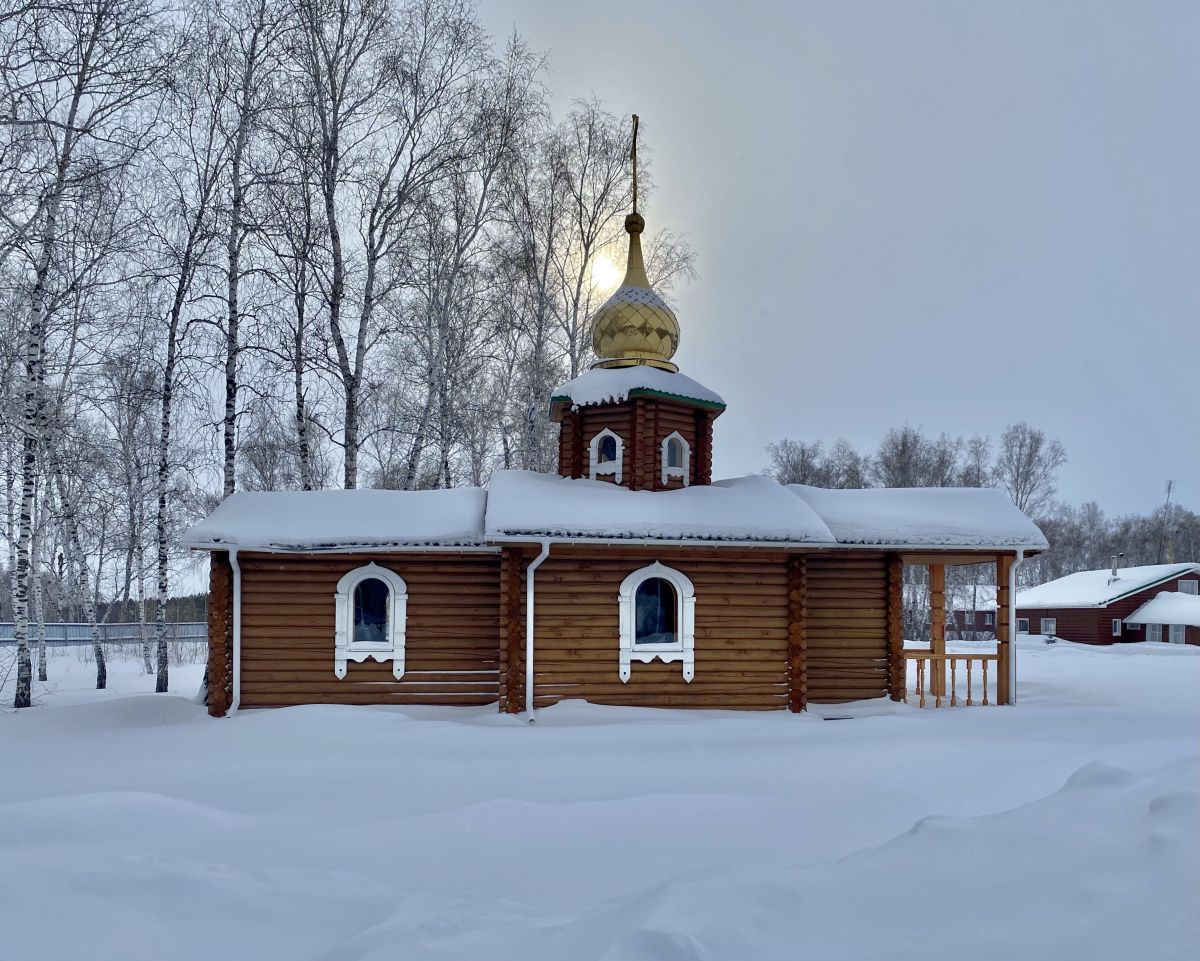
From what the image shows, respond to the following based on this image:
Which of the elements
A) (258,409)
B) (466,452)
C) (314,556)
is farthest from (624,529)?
(466,452)

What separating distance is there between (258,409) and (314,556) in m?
5.56

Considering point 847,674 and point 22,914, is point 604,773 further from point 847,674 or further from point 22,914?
point 847,674

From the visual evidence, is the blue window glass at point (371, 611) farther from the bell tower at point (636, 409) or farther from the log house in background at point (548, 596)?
the bell tower at point (636, 409)

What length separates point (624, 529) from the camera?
33.6 ft

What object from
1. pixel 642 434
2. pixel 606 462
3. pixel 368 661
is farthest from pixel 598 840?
pixel 606 462

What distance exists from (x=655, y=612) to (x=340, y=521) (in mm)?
4749

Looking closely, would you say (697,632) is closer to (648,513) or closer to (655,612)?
(655,612)

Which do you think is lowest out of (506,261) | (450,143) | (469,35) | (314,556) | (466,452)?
(314,556)

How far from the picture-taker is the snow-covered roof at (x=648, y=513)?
33.3 feet

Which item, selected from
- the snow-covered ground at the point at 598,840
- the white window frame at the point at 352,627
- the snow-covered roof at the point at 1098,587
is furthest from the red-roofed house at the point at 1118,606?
the white window frame at the point at 352,627

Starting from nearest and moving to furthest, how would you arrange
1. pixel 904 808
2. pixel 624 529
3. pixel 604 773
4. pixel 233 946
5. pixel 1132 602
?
pixel 233 946, pixel 904 808, pixel 604 773, pixel 624 529, pixel 1132 602

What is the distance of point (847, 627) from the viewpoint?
468 inches

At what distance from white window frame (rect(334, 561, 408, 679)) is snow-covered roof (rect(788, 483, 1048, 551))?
6.54 metres

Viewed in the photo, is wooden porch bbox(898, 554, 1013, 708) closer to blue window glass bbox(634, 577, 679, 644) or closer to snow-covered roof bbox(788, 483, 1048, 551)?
snow-covered roof bbox(788, 483, 1048, 551)
